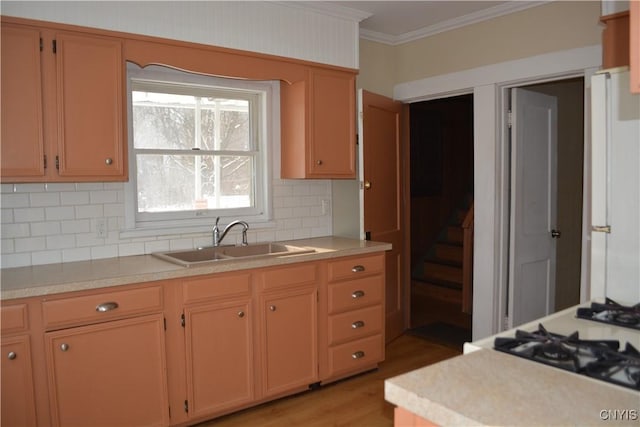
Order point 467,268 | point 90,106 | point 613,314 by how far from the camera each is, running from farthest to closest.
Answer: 1. point 467,268
2. point 90,106
3. point 613,314

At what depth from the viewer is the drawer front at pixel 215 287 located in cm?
275

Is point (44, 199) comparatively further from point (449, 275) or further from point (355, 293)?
point (449, 275)

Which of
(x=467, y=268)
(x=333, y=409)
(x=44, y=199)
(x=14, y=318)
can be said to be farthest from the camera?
(x=467, y=268)

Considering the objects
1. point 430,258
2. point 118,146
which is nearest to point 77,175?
point 118,146

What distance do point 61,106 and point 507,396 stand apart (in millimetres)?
2459

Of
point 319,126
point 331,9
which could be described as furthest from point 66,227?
point 331,9

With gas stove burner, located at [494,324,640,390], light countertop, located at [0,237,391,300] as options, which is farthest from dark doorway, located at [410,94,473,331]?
gas stove burner, located at [494,324,640,390]

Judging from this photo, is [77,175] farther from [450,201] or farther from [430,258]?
[450,201]

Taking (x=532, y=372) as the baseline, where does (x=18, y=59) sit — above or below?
above

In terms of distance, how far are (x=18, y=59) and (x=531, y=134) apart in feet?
11.2

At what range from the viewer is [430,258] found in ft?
21.7

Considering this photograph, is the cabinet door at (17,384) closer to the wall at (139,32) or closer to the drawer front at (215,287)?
the wall at (139,32)

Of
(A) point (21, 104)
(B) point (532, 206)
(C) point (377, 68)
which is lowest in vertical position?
(B) point (532, 206)

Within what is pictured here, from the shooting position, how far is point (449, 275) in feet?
20.0
